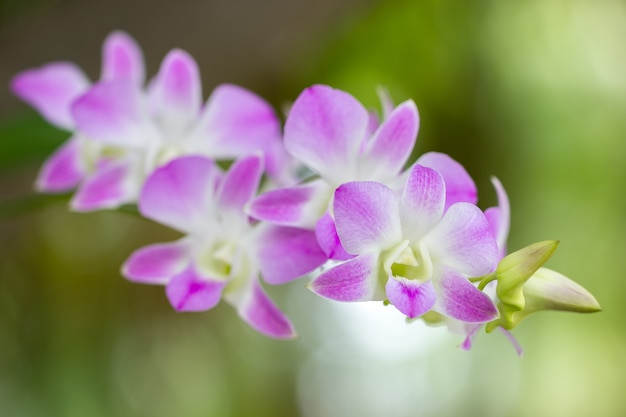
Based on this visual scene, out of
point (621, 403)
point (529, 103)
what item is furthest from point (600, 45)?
point (621, 403)

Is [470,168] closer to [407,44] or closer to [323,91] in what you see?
[407,44]

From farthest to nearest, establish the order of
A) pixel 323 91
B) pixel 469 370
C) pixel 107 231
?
1. pixel 469 370
2. pixel 107 231
3. pixel 323 91

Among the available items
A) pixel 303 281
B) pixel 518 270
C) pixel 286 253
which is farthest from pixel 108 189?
pixel 303 281

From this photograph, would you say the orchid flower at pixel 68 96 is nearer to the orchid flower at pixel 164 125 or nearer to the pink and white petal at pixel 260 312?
the orchid flower at pixel 164 125

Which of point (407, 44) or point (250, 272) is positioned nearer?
point (250, 272)

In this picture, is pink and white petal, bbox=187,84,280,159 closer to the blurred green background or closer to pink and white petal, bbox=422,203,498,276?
pink and white petal, bbox=422,203,498,276

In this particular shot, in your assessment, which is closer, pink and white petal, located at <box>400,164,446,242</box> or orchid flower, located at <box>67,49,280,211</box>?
pink and white petal, located at <box>400,164,446,242</box>

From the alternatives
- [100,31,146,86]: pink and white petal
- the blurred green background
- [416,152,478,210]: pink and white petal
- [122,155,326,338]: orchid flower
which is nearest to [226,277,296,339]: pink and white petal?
[122,155,326,338]: orchid flower

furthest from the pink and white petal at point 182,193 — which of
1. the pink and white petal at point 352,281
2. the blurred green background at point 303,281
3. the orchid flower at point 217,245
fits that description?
the blurred green background at point 303,281
